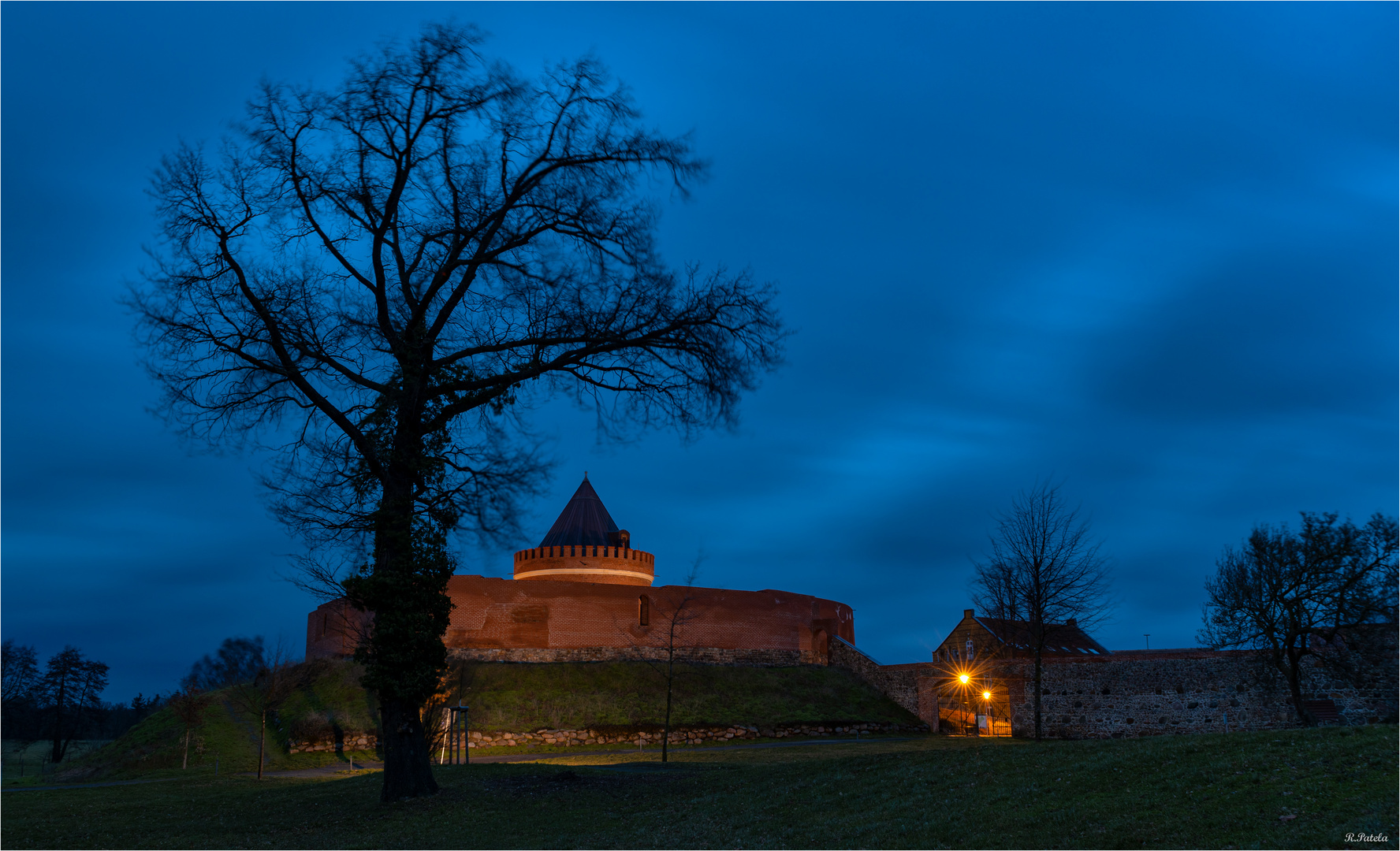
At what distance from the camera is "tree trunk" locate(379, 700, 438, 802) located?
43.9ft

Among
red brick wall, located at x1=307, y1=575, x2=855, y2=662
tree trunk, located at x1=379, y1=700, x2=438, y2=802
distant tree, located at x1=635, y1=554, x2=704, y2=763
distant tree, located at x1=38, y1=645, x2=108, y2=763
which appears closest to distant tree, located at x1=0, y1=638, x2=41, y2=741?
distant tree, located at x1=38, y1=645, x2=108, y2=763

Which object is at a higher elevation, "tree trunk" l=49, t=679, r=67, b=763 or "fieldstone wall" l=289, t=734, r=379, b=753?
"fieldstone wall" l=289, t=734, r=379, b=753

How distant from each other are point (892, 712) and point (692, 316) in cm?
2806

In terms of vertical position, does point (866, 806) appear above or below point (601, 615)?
below

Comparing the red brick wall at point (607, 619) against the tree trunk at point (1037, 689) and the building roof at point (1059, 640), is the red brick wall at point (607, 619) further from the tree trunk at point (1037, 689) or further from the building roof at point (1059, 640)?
the tree trunk at point (1037, 689)

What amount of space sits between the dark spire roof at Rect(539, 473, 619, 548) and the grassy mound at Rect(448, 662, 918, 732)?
366 inches

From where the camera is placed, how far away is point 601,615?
136ft

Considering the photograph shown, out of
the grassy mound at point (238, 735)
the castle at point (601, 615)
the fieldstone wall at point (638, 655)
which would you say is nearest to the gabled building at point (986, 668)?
the castle at point (601, 615)

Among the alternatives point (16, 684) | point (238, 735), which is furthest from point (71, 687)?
point (238, 735)

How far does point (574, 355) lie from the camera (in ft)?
48.4

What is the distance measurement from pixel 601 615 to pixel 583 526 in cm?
777

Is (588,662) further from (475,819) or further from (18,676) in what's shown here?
(18,676)

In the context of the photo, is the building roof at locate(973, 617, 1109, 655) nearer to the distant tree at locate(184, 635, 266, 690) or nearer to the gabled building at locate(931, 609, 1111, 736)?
the gabled building at locate(931, 609, 1111, 736)

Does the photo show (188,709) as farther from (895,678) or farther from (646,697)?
(895,678)
